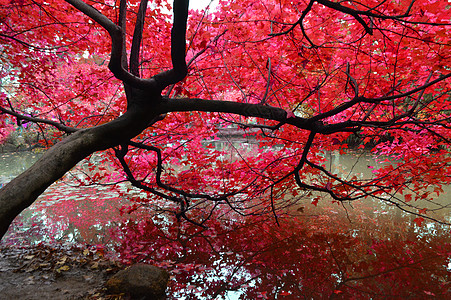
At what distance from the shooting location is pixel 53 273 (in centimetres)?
366

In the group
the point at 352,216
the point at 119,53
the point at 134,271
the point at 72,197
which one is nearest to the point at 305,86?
the point at 119,53

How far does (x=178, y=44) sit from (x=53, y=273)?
3.89 metres

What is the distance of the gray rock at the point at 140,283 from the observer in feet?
10.3

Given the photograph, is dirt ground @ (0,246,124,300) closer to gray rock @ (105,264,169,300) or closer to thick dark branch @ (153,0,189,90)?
gray rock @ (105,264,169,300)

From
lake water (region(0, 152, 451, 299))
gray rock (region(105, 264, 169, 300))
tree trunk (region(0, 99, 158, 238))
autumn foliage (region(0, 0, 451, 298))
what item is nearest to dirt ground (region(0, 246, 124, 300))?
gray rock (region(105, 264, 169, 300))

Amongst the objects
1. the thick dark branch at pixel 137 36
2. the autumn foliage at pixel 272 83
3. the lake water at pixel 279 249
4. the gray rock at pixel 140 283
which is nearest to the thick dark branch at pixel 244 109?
the autumn foliage at pixel 272 83


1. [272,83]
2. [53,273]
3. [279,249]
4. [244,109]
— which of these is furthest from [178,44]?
[279,249]

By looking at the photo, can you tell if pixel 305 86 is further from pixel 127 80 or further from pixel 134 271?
pixel 134 271

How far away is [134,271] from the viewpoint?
3326 mm

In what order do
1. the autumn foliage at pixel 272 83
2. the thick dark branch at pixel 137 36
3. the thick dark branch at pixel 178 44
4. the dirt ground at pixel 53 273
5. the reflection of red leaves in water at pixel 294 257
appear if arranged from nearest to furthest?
the thick dark branch at pixel 178 44
the autumn foliage at pixel 272 83
the thick dark branch at pixel 137 36
the dirt ground at pixel 53 273
the reflection of red leaves in water at pixel 294 257

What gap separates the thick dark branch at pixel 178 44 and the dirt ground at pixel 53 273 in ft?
9.03

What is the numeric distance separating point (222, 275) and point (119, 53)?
137 inches

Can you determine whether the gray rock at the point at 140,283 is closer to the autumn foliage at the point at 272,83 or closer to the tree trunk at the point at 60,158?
the autumn foliage at the point at 272,83

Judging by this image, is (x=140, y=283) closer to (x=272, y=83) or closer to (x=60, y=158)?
(x=60, y=158)
